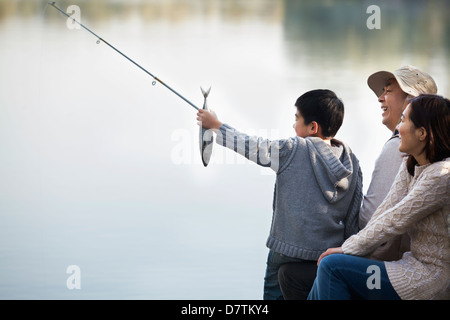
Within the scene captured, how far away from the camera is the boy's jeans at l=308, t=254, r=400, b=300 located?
6.87 feet

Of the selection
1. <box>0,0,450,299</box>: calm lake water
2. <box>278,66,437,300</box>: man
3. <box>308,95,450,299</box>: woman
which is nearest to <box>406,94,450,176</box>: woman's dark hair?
<box>308,95,450,299</box>: woman

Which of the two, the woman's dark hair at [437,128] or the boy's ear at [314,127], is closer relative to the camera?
the woman's dark hair at [437,128]

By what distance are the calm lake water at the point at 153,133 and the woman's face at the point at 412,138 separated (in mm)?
1187

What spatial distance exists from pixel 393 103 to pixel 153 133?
9.91ft

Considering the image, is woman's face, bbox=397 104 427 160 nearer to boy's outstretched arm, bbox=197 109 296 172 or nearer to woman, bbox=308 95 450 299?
woman, bbox=308 95 450 299

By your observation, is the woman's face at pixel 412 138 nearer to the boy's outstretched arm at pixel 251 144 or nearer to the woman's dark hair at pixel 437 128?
the woman's dark hair at pixel 437 128

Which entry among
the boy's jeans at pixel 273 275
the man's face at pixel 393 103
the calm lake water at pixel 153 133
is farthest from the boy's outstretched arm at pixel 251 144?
the calm lake water at pixel 153 133

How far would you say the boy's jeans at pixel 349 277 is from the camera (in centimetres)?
209

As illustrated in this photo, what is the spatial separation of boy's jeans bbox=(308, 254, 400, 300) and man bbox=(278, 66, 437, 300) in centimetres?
17

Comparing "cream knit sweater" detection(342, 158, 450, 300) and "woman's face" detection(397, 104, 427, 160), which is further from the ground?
"woman's face" detection(397, 104, 427, 160)

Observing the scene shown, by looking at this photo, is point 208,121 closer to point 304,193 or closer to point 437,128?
point 304,193

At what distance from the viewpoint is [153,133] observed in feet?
17.7

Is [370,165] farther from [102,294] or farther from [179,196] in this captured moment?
[102,294]
